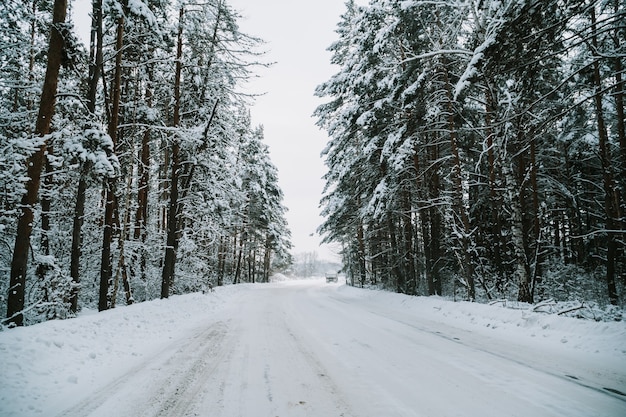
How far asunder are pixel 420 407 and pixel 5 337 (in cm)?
575

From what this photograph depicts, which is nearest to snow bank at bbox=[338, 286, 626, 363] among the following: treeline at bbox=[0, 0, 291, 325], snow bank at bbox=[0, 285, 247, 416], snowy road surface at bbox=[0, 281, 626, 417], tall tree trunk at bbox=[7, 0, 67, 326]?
snowy road surface at bbox=[0, 281, 626, 417]

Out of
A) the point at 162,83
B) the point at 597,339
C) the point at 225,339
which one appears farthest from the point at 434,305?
the point at 162,83

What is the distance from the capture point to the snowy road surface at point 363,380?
11.0 ft

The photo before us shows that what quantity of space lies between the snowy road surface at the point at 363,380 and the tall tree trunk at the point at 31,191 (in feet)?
10.9

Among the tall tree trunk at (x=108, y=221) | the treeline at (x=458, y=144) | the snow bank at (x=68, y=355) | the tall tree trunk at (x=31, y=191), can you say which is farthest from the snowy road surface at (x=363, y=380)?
the treeline at (x=458, y=144)

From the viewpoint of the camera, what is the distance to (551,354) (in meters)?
5.27

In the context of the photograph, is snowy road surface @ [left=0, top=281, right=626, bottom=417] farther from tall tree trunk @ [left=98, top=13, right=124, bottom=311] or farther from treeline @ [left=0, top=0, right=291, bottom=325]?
tall tree trunk @ [left=98, top=13, right=124, bottom=311]

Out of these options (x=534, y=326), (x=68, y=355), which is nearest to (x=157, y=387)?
(x=68, y=355)

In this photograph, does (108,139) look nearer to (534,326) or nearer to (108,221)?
(108,221)

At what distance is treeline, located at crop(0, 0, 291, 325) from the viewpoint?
747 cm

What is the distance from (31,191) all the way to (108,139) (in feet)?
6.67

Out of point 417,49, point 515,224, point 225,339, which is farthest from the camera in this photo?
point 417,49

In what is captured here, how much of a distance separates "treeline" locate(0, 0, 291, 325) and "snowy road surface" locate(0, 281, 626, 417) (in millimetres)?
3814

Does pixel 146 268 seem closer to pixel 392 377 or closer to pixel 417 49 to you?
pixel 392 377
